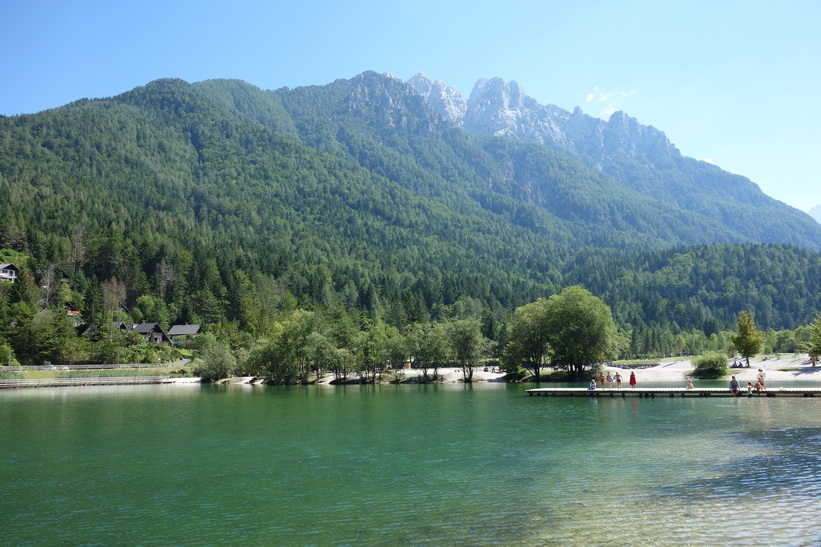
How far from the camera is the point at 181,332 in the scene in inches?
5684

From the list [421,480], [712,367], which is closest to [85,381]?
[421,480]

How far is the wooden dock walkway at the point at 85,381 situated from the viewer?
93.3m

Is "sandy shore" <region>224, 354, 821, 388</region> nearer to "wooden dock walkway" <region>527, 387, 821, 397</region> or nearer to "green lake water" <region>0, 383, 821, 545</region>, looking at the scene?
"wooden dock walkway" <region>527, 387, 821, 397</region>

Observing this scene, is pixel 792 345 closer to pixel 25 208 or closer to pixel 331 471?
pixel 331 471

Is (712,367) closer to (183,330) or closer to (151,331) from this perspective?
(183,330)

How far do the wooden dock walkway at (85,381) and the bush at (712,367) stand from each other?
105114mm

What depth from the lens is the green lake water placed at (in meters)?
17.2

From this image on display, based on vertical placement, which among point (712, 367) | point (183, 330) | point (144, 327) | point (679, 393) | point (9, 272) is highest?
point (9, 272)

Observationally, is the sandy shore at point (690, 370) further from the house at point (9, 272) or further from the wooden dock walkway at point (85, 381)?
the house at point (9, 272)

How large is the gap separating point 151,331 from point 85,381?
35.6 m

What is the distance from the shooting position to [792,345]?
16288 centimetres

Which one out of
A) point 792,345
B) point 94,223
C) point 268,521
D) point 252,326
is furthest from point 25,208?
point 792,345

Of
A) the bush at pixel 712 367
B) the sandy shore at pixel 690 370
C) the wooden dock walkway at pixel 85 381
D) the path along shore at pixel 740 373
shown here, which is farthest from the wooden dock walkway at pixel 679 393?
the wooden dock walkway at pixel 85 381

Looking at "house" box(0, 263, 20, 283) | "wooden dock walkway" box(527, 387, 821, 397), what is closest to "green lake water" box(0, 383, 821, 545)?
"wooden dock walkway" box(527, 387, 821, 397)
